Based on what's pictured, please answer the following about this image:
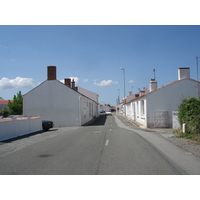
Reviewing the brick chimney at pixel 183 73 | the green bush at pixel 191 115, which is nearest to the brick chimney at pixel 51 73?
the brick chimney at pixel 183 73

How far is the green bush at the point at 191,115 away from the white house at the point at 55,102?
14.7 metres

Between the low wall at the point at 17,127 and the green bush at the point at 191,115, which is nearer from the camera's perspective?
the low wall at the point at 17,127

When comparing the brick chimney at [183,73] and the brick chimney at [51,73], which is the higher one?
the brick chimney at [51,73]

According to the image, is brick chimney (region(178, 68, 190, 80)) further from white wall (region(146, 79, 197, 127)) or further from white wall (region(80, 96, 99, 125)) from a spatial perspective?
white wall (region(80, 96, 99, 125))

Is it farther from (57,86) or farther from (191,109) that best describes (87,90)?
(191,109)

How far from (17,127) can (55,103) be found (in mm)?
13345

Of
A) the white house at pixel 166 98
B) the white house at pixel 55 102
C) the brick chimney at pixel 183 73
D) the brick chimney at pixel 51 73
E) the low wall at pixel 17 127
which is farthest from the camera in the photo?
the brick chimney at pixel 51 73

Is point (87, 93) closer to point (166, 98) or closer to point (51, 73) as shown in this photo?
point (51, 73)

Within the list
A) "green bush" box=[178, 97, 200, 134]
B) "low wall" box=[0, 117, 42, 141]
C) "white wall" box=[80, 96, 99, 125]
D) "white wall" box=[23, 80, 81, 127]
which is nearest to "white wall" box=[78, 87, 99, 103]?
"white wall" box=[80, 96, 99, 125]

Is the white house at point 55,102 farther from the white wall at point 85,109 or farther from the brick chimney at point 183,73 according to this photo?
the brick chimney at point 183,73

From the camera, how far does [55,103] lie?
28.2 m

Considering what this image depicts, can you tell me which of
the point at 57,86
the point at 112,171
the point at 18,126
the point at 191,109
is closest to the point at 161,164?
the point at 112,171

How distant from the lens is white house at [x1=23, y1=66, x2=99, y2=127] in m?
27.6

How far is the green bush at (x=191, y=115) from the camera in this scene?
1358cm
